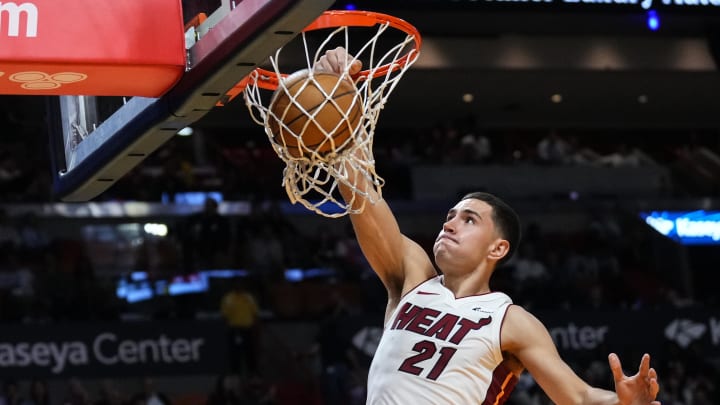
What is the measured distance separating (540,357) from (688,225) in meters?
13.1

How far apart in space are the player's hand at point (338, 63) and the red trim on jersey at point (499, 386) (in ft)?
3.86

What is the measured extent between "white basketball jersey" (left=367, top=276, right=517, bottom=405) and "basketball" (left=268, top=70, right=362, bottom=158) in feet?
2.49

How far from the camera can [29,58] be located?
10.8 ft

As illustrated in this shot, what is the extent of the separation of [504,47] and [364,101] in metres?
12.7

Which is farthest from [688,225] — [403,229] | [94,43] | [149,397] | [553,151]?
[94,43]

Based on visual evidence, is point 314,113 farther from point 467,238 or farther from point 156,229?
point 156,229

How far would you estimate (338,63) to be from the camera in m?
4.04

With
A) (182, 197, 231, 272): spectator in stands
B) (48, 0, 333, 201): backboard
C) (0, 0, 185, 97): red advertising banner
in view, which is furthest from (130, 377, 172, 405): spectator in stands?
(0, 0, 185, 97): red advertising banner

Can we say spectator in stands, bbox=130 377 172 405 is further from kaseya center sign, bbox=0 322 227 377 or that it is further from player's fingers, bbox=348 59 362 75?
player's fingers, bbox=348 59 362 75

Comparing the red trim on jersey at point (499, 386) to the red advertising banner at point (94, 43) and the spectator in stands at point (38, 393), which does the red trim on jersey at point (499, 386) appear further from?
the spectator in stands at point (38, 393)

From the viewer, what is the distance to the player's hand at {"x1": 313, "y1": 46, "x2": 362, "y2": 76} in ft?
13.2

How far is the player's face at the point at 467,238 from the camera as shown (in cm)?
431

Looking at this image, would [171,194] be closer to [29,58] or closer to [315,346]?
[315,346]

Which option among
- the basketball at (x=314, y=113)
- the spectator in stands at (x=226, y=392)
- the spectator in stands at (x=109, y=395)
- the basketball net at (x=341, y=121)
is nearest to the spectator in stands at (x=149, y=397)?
the spectator in stands at (x=109, y=395)
